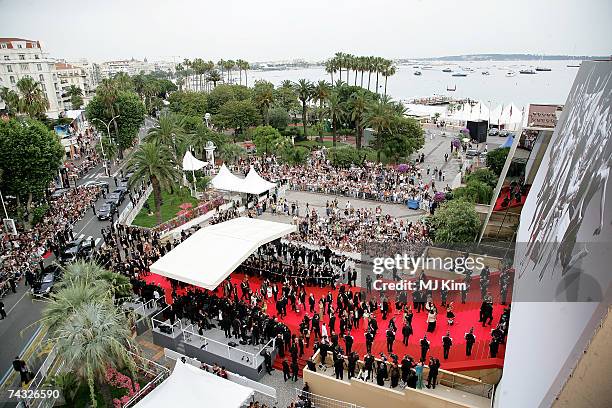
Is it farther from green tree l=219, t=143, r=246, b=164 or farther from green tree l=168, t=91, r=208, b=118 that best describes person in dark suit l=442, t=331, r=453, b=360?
green tree l=168, t=91, r=208, b=118

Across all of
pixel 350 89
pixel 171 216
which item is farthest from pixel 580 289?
pixel 350 89

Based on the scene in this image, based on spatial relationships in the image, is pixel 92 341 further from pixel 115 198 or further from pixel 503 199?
pixel 115 198

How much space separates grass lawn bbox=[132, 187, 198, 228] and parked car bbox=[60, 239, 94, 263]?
14.7 feet

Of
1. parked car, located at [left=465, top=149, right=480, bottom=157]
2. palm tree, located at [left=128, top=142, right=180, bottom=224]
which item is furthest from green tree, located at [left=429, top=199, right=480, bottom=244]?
parked car, located at [left=465, top=149, right=480, bottom=157]

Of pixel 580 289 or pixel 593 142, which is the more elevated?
pixel 593 142

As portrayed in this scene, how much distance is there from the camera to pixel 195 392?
11719 millimetres

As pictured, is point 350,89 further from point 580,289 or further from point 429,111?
point 580,289

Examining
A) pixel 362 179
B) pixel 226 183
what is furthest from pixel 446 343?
pixel 362 179

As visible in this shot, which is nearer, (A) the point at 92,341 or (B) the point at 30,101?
(A) the point at 92,341

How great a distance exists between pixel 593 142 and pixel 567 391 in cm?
668

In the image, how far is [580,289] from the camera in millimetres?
6484

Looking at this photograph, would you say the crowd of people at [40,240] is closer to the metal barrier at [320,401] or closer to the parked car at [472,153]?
the metal barrier at [320,401]

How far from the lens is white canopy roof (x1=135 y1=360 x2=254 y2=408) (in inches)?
448

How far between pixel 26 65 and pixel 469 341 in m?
79.4
